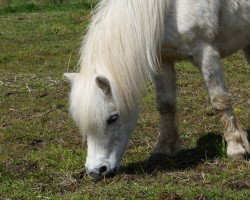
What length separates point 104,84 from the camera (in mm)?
5637

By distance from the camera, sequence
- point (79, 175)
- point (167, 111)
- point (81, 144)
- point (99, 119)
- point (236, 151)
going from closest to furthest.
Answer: point (99, 119) → point (79, 175) → point (236, 151) → point (167, 111) → point (81, 144)

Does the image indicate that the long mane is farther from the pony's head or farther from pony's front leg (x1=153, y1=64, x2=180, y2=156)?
pony's front leg (x1=153, y1=64, x2=180, y2=156)

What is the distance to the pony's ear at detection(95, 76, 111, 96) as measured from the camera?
220 inches

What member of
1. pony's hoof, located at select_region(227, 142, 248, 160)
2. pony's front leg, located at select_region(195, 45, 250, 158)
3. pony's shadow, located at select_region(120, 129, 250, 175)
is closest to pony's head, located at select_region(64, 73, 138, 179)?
pony's shadow, located at select_region(120, 129, 250, 175)

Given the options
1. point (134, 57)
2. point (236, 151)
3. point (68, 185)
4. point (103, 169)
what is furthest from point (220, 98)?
point (68, 185)

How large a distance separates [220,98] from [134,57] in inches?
39.7

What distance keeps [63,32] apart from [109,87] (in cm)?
1008

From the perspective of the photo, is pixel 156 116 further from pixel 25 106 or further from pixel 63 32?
pixel 63 32

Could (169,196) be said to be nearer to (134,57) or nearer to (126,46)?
(134,57)

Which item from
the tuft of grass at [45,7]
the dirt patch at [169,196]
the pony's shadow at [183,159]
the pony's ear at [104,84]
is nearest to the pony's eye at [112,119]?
the pony's ear at [104,84]

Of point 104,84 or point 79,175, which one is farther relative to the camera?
point 79,175

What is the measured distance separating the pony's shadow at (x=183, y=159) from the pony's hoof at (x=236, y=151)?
90 mm

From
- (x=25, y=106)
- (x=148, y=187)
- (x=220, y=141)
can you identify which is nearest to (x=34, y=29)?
(x=25, y=106)

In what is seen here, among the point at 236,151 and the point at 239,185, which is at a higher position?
the point at 239,185
